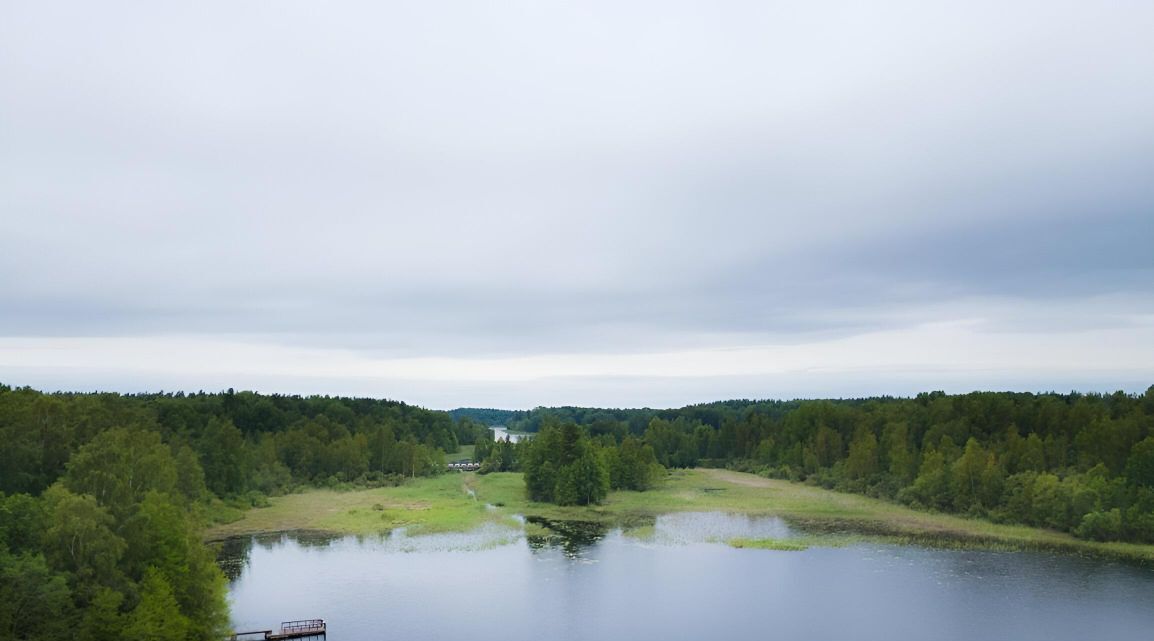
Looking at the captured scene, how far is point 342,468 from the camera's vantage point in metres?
127

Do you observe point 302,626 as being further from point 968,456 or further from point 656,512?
point 968,456

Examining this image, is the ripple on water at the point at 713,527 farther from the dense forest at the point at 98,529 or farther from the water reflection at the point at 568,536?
the dense forest at the point at 98,529

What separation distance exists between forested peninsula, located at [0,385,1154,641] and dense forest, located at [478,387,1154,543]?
0.26 m

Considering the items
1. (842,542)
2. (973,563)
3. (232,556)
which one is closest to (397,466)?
(232,556)

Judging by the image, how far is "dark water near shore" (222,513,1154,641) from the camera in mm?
50875

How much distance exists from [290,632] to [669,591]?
26921mm

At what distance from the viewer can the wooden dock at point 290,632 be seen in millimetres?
48556

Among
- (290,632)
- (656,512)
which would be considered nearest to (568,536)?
(656,512)

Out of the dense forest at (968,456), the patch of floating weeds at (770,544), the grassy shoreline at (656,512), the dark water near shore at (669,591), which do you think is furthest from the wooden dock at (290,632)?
the dense forest at (968,456)

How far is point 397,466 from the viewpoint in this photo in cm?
13450

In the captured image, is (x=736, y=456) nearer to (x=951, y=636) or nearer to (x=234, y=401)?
→ (x=234, y=401)

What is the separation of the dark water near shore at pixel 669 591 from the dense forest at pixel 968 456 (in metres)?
14.3

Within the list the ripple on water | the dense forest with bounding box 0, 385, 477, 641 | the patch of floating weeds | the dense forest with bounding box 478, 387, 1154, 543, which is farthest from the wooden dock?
the dense forest with bounding box 478, 387, 1154, 543

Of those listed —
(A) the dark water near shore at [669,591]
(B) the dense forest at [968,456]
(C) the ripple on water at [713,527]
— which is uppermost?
(B) the dense forest at [968,456]
